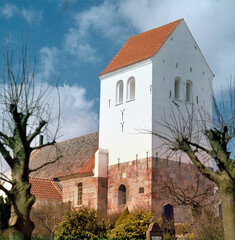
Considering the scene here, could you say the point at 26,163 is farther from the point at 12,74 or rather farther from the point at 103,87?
the point at 103,87

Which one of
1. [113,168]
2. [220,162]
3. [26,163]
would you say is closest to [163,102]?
[113,168]

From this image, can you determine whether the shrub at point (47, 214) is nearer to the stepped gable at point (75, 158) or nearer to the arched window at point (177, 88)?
the stepped gable at point (75, 158)

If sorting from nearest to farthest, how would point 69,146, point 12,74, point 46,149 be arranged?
point 12,74 → point 69,146 → point 46,149

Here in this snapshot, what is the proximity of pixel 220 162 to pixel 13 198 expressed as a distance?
571cm

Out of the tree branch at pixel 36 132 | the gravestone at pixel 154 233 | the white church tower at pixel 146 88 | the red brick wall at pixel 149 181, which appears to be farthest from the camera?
the white church tower at pixel 146 88

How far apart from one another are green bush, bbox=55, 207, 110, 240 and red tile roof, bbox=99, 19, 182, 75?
10.6 metres

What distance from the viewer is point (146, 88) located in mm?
25562

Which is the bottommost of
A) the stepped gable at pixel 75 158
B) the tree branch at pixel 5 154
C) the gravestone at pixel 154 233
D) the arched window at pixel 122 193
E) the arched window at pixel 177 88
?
the gravestone at pixel 154 233

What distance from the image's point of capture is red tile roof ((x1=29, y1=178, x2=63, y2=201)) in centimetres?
2848

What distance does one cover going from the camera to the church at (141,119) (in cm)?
2473

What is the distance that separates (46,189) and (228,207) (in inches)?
737

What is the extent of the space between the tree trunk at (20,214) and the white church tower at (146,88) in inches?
529

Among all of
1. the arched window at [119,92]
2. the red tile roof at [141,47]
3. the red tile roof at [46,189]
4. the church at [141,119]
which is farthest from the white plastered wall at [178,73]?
the red tile roof at [46,189]

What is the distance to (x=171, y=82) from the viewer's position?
2630cm
